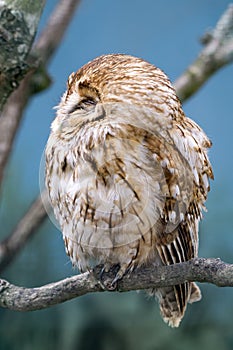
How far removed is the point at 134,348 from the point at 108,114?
1616 mm

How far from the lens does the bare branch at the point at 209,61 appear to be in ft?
8.08

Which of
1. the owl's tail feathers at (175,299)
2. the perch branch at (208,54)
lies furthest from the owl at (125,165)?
the perch branch at (208,54)

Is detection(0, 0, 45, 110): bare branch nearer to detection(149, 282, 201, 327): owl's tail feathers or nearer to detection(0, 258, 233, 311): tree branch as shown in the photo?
detection(0, 258, 233, 311): tree branch

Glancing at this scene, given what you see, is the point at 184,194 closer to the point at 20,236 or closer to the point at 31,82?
the point at 20,236

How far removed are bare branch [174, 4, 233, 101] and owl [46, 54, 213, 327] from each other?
772mm

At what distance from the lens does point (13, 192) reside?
278 cm

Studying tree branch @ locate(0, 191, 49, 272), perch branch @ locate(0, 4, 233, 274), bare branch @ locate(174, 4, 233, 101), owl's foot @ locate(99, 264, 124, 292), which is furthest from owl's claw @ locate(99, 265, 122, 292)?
bare branch @ locate(174, 4, 233, 101)

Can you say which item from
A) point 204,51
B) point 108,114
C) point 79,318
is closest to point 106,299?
point 79,318

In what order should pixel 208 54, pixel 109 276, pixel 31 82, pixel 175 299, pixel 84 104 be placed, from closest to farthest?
pixel 84 104
pixel 109 276
pixel 175 299
pixel 31 82
pixel 208 54

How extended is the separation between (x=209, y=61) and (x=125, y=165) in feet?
3.48

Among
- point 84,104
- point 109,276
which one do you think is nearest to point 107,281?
point 109,276

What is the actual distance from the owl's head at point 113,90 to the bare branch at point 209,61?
836 millimetres

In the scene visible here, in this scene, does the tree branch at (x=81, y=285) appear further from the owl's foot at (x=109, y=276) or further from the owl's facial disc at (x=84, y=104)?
the owl's facial disc at (x=84, y=104)

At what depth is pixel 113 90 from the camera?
1.54 m
